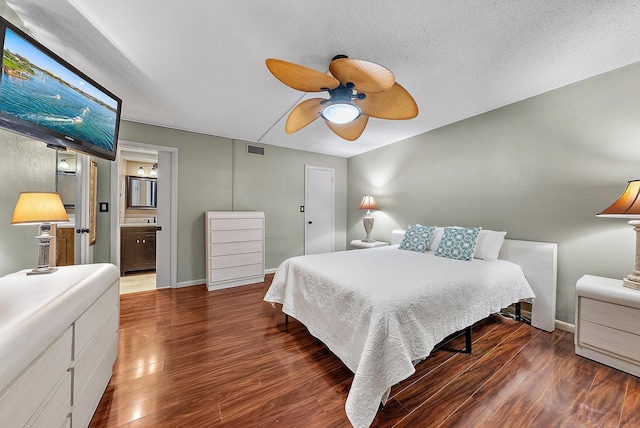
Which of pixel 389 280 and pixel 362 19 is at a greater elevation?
pixel 362 19

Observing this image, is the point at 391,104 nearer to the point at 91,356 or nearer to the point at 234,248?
the point at 91,356

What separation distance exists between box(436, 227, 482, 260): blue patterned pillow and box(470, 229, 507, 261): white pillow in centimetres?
9

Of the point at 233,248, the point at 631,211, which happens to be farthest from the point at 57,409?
the point at 631,211

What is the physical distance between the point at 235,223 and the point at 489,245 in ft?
11.1

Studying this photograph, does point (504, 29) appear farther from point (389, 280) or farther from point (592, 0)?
point (389, 280)

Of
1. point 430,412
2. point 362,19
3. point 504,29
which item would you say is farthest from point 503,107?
point 430,412

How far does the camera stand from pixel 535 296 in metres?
2.36

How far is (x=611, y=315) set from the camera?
176 centimetres

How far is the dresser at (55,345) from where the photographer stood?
70 cm

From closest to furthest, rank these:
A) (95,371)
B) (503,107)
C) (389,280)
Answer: (95,371) → (389,280) → (503,107)

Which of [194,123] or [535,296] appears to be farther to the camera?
[194,123]

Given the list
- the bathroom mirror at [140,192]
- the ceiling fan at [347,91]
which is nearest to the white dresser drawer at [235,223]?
the ceiling fan at [347,91]

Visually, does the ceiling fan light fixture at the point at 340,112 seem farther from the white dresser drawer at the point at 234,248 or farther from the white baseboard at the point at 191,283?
the white baseboard at the point at 191,283

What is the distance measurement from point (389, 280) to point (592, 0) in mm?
2104
